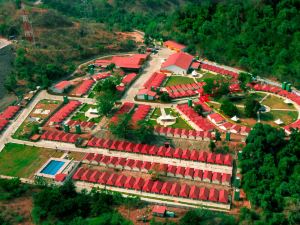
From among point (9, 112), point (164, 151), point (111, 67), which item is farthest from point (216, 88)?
point (9, 112)

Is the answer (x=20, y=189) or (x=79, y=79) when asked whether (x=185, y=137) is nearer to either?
(x=20, y=189)

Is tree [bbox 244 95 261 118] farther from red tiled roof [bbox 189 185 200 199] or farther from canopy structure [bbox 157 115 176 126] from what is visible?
red tiled roof [bbox 189 185 200 199]

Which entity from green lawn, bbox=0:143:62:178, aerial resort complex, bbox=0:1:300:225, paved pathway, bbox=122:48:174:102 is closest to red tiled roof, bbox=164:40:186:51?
paved pathway, bbox=122:48:174:102

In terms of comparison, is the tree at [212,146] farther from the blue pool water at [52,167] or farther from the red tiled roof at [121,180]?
the blue pool water at [52,167]

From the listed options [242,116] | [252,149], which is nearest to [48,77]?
[242,116]

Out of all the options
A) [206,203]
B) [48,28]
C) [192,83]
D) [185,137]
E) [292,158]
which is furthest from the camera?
[48,28]

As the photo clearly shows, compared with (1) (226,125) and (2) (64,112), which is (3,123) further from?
(1) (226,125)

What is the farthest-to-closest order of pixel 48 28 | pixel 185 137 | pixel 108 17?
pixel 108 17 → pixel 48 28 → pixel 185 137
